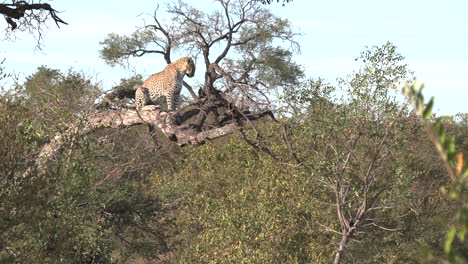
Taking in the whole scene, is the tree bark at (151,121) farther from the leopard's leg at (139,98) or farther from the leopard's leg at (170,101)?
the leopard's leg at (170,101)

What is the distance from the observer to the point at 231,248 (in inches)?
862

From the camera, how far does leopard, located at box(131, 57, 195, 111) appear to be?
1958 centimetres

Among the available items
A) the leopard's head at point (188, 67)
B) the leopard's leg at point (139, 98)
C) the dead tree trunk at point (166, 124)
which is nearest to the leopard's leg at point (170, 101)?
the leopard's head at point (188, 67)

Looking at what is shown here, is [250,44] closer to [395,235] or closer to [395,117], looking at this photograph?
[395,235]

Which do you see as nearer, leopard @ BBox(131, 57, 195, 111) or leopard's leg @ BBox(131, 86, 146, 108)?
leopard's leg @ BBox(131, 86, 146, 108)

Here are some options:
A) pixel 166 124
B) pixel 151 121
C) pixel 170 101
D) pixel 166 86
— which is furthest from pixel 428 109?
pixel 170 101

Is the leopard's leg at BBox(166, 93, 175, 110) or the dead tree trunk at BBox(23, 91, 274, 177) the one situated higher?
the leopard's leg at BBox(166, 93, 175, 110)

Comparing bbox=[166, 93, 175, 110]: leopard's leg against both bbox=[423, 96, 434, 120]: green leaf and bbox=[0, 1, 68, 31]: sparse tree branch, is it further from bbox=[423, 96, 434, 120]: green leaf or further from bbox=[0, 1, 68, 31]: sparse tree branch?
bbox=[423, 96, 434, 120]: green leaf

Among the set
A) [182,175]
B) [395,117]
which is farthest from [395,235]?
[395,117]

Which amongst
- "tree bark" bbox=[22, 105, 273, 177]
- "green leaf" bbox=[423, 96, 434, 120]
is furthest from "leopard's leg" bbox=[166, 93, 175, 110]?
"green leaf" bbox=[423, 96, 434, 120]

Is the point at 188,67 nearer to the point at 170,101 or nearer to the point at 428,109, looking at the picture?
the point at 170,101

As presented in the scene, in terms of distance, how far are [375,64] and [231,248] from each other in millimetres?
6856

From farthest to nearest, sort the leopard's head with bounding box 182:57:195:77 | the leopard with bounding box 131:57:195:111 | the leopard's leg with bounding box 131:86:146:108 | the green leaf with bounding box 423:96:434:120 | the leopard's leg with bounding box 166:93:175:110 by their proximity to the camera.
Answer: the leopard's head with bounding box 182:57:195:77 → the leopard's leg with bounding box 166:93:175:110 → the leopard with bounding box 131:57:195:111 → the leopard's leg with bounding box 131:86:146:108 → the green leaf with bounding box 423:96:434:120

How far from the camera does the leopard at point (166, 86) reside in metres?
19.6
